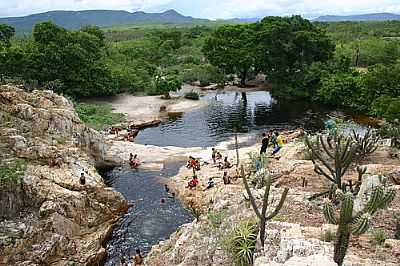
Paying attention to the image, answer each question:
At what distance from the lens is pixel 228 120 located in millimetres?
48594

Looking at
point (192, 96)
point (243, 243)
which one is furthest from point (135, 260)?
point (192, 96)

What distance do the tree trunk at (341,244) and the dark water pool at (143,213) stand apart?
13.1 metres

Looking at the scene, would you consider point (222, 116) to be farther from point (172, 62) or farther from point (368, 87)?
point (172, 62)

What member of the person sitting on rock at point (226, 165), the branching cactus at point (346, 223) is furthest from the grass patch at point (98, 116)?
the branching cactus at point (346, 223)

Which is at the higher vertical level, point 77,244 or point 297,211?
point 297,211

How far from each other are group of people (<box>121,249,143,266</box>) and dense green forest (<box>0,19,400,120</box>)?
72.7ft

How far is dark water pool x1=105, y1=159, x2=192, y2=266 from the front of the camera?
23797mm

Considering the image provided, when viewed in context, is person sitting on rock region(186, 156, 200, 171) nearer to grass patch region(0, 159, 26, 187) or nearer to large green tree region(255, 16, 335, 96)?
grass patch region(0, 159, 26, 187)

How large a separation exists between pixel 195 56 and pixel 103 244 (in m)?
62.2

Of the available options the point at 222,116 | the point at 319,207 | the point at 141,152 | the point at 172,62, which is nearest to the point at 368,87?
the point at 222,116

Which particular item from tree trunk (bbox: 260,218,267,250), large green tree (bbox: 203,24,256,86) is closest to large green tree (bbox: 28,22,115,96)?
large green tree (bbox: 203,24,256,86)

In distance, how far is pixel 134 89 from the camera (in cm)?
5953

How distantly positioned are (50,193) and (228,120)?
92.2 ft

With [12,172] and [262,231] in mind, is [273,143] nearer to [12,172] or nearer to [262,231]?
[12,172]
